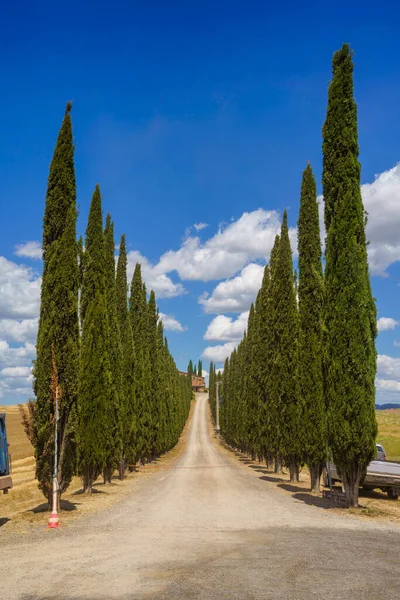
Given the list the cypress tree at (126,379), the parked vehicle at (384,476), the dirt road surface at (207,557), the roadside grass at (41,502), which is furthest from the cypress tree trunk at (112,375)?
the parked vehicle at (384,476)

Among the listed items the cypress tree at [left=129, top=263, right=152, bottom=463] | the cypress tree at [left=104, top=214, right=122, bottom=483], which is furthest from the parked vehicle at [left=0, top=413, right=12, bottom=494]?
the cypress tree at [left=129, top=263, right=152, bottom=463]

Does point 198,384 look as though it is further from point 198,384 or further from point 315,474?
point 315,474

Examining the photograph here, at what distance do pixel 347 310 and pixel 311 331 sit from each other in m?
5.11

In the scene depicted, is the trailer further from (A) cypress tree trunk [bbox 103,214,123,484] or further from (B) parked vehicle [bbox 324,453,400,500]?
(A) cypress tree trunk [bbox 103,214,123,484]

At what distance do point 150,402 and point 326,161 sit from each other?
1000 inches

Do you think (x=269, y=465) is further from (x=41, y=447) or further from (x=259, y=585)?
(x=259, y=585)

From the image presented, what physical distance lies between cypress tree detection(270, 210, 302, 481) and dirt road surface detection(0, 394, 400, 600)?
830 cm

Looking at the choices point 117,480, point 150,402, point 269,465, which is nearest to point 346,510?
point 117,480

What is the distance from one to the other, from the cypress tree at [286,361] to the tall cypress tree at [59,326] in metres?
11.4

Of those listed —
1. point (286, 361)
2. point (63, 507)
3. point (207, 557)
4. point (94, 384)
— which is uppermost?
point (286, 361)

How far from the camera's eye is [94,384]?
19156mm

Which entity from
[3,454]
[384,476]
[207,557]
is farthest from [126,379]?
[207,557]

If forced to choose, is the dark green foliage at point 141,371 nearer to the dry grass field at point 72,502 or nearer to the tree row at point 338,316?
the dry grass field at point 72,502

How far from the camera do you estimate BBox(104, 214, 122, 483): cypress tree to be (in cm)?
2031
